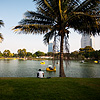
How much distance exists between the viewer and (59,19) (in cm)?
1245

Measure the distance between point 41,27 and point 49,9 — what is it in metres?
2.22

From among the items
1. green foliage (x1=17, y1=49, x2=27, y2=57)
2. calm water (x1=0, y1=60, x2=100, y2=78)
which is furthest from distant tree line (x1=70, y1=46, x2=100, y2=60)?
green foliage (x1=17, y1=49, x2=27, y2=57)

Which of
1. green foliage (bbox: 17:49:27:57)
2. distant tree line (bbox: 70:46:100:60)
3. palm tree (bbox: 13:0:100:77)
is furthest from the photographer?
green foliage (bbox: 17:49:27:57)

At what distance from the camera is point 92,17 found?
10.3 meters

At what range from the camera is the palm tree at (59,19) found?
37.6 feet

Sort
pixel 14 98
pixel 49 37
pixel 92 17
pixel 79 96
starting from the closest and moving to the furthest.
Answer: pixel 14 98, pixel 79 96, pixel 92 17, pixel 49 37

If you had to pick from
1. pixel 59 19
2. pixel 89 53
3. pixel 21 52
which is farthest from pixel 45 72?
pixel 21 52

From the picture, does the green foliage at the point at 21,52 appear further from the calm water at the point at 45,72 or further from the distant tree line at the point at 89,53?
the calm water at the point at 45,72

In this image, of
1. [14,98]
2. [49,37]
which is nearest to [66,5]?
[49,37]

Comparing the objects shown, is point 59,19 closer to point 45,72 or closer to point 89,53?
point 45,72

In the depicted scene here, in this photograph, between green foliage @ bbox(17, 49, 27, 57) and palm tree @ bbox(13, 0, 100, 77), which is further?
green foliage @ bbox(17, 49, 27, 57)

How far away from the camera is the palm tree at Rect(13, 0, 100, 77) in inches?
451

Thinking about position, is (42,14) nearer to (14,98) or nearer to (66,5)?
(66,5)

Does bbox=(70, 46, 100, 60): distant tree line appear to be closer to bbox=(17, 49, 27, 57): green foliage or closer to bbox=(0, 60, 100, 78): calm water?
bbox=(0, 60, 100, 78): calm water
